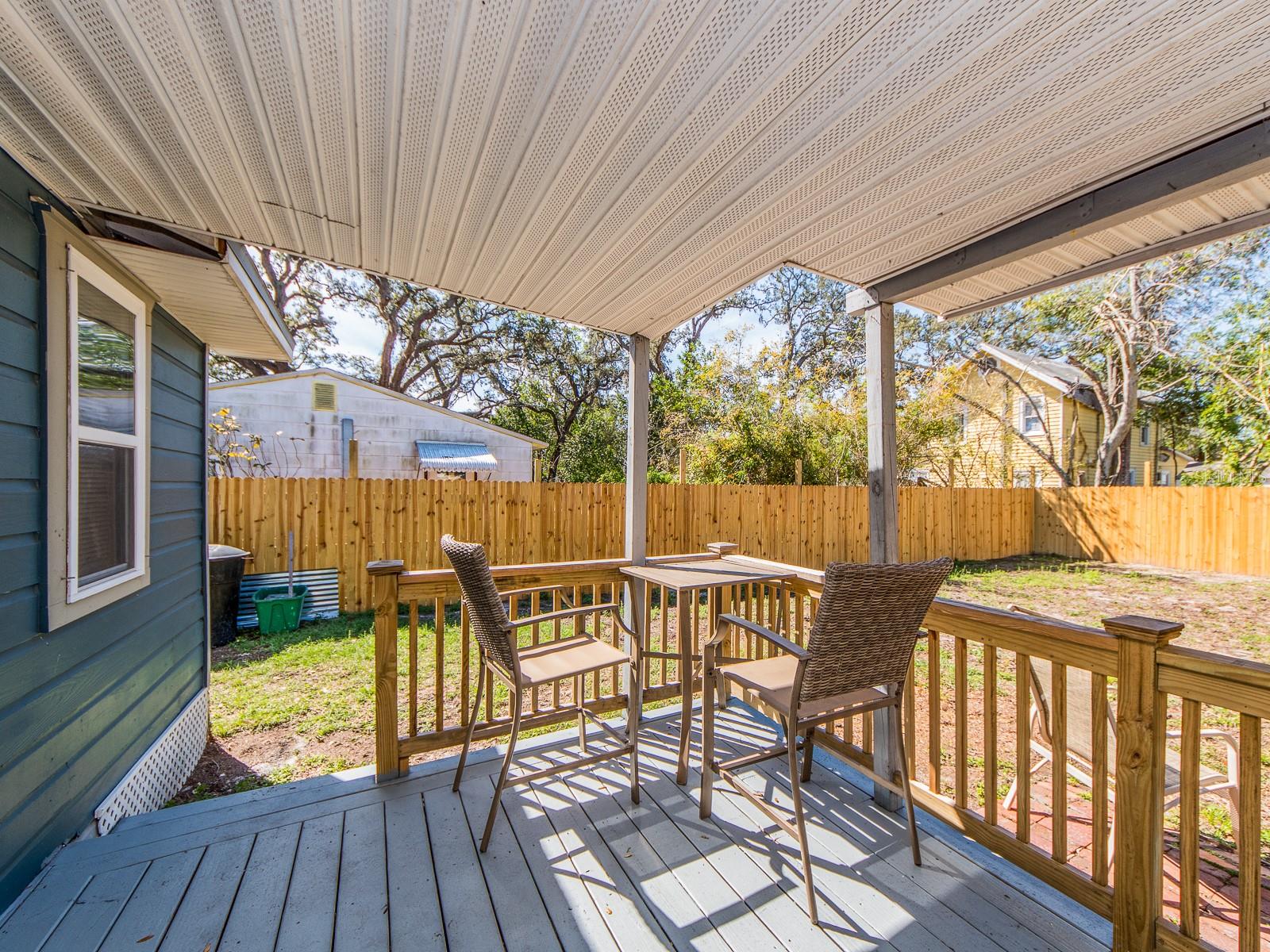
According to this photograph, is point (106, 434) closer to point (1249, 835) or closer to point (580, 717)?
point (580, 717)

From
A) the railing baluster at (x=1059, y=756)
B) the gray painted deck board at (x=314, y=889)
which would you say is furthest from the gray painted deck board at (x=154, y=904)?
the railing baluster at (x=1059, y=756)

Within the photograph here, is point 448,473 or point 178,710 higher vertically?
point 448,473

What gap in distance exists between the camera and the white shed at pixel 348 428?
866cm

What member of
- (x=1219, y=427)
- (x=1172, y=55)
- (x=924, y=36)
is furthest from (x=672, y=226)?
(x=1219, y=427)

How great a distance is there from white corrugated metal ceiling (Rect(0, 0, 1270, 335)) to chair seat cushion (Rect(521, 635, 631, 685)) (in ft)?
5.52

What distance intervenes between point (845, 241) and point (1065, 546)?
437 inches

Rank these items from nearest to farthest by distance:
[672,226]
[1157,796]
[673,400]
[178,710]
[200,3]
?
[200,3] → [1157,796] → [672,226] → [178,710] → [673,400]

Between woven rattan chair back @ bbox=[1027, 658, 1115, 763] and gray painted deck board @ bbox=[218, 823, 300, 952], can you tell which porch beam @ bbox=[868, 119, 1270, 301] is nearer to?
woven rattan chair back @ bbox=[1027, 658, 1115, 763]

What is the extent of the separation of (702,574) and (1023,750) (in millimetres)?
1439

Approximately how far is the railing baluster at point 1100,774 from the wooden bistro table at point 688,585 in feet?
4.27

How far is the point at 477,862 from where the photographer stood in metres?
1.89

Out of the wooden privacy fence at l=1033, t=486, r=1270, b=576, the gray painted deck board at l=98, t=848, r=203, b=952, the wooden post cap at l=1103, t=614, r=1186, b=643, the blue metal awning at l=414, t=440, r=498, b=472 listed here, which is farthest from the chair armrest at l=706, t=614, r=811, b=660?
the wooden privacy fence at l=1033, t=486, r=1270, b=576

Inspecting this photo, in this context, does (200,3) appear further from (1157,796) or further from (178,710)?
(178,710)

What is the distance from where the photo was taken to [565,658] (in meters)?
2.32
